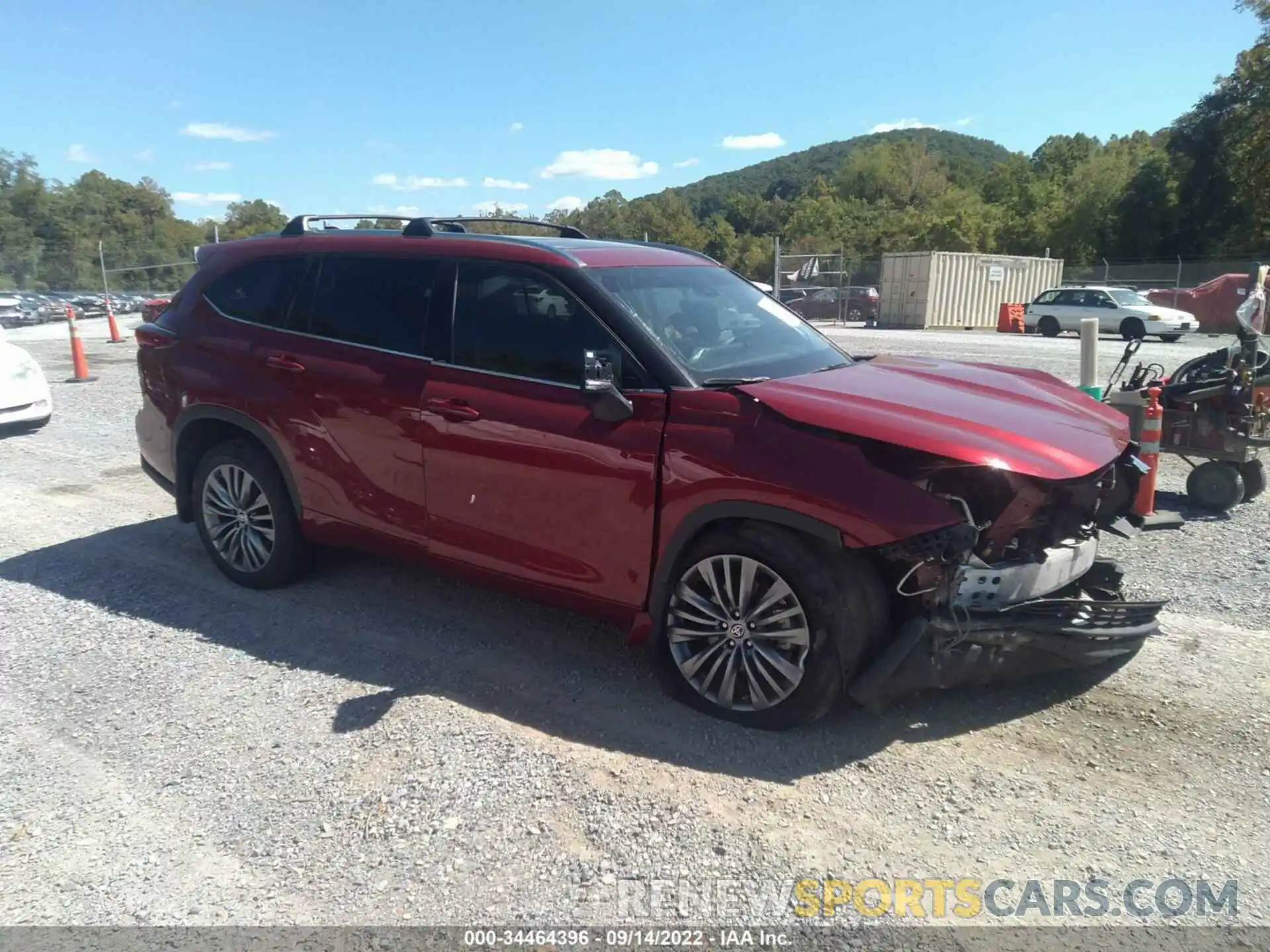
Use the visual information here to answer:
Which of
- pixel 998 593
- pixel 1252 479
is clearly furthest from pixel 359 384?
pixel 1252 479

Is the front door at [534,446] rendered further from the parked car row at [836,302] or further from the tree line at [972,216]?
the tree line at [972,216]

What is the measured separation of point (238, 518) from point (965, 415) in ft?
12.9

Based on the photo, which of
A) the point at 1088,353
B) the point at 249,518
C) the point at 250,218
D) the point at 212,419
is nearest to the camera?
the point at 249,518

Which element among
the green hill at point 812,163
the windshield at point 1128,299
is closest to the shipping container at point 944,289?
the windshield at point 1128,299

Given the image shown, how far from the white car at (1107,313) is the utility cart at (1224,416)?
18.3m

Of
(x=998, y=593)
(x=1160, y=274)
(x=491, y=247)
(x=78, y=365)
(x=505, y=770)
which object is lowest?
(x=505, y=770)

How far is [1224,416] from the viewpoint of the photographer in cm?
664

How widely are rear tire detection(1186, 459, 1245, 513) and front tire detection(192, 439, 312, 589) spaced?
246 inches

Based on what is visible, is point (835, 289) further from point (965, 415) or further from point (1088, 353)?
point (965, 415)

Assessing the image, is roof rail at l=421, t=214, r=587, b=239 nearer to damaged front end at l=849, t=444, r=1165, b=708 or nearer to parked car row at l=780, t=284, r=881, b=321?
damaged front end at l=849, t=444, r=1165, b=708

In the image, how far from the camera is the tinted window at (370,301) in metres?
4.46

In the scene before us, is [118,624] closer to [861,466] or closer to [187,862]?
[187,862]

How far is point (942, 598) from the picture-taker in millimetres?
3322

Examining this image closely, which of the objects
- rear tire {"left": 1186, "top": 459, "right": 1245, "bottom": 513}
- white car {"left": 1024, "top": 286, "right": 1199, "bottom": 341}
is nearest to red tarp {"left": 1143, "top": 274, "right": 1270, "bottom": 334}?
white car {"left": 1024, "top": 286, "right": 1199, "bottom": 341}
